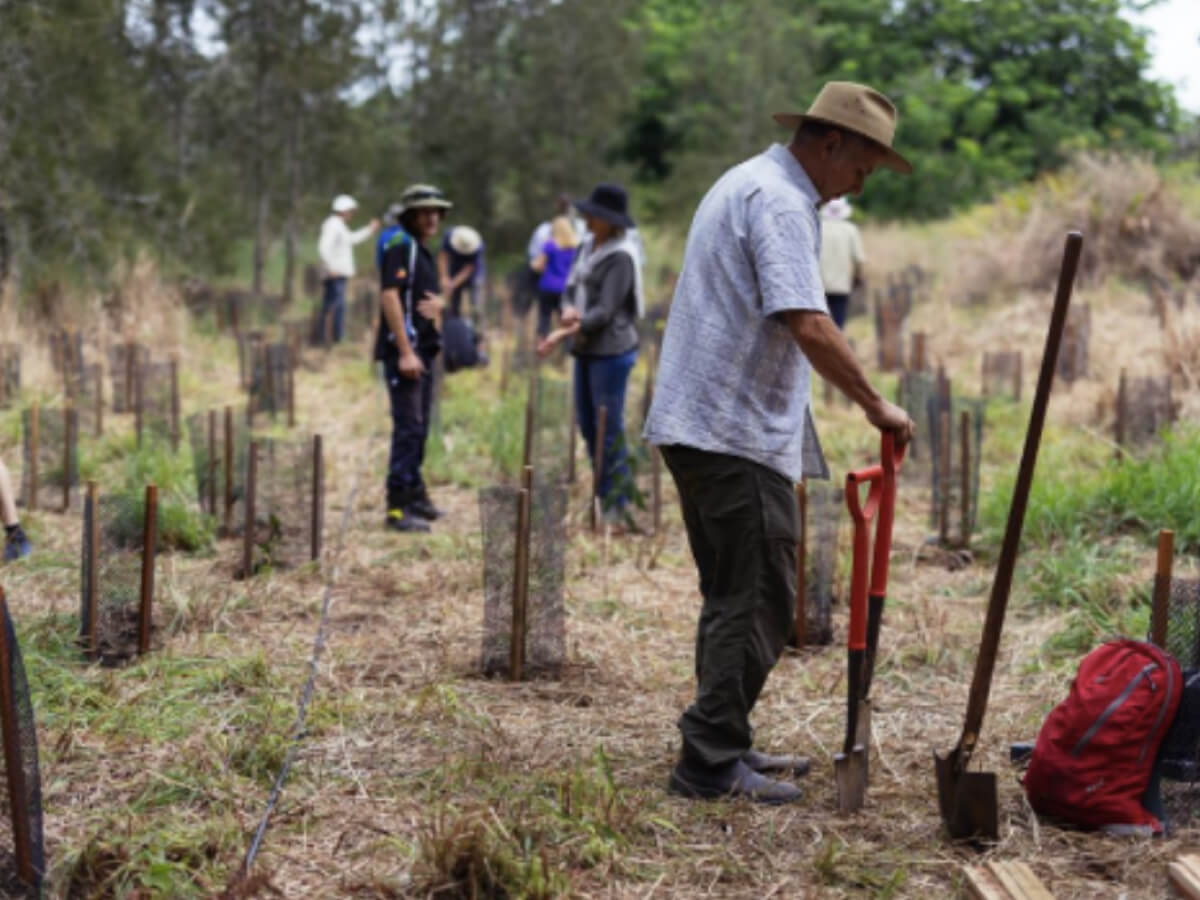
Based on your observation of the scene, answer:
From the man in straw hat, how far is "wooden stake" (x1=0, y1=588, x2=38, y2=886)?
1.35 m

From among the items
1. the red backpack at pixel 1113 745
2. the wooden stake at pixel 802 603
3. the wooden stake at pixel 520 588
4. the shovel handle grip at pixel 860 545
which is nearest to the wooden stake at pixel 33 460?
the wooden stake at pixel 520 588

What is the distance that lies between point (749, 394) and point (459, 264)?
6995 mm

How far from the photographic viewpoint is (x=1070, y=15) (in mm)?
25547

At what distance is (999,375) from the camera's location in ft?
30.7

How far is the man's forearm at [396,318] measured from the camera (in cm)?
585

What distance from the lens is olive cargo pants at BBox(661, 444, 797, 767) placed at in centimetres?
312

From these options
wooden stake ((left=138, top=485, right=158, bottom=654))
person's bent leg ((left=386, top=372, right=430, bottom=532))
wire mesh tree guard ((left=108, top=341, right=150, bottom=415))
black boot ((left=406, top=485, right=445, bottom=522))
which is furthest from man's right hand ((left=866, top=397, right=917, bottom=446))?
wire mesh tree guard ((left=108, top=341, right=150, bottom=415))

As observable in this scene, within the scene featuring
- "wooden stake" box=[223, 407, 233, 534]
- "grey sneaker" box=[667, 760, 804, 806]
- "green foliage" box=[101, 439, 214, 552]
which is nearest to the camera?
"grey sneaker" box=[667, 760, 804, 806]

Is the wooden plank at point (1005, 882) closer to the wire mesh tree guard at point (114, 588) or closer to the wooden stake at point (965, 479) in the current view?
the wire mesh tree guard at point (114, 588)

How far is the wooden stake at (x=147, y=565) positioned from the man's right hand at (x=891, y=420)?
1.91m

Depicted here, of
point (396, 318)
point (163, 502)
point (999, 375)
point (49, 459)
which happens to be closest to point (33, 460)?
point (49, 459)

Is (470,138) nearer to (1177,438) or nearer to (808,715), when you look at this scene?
(1177,438)

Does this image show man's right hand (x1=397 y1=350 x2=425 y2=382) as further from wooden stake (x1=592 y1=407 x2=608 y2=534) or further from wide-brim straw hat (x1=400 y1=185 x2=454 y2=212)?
wooden stake (x1=592 y1=407 x2=608 y2=534)

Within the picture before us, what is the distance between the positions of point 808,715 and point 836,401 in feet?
18.3
